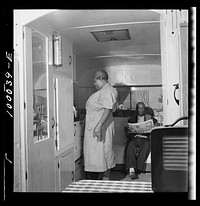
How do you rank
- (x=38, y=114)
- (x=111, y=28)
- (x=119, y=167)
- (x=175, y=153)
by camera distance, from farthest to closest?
(x=119, y=167), (x=111, y=28), (x=38, y=114), (x=175, y=153)

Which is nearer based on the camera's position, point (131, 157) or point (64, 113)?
point (64, 113)

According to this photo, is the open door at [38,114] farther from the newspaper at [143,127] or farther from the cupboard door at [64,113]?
the newspaper at [143,127]

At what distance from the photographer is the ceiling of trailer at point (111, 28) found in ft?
4.03

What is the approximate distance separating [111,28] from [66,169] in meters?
1.00

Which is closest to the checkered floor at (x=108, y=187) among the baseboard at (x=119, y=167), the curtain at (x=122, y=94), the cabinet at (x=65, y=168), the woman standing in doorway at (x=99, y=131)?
the cabinet at (x=65, y=168)

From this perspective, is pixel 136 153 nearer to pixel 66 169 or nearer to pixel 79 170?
pixel 79 170

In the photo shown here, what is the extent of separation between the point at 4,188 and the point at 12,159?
0.33ft

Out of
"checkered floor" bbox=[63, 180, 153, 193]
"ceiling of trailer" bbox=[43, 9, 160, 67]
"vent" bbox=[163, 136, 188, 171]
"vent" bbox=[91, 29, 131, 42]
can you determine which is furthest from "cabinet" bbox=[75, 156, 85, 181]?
"vent" bbox=[163, 136, 188, 171]

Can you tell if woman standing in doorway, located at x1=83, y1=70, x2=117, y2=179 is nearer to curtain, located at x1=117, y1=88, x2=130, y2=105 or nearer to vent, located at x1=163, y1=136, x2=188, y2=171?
curtain, located at x1=117, y1=88, x2=130, y2=105

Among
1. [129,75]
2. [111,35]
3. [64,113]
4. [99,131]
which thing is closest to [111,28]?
[111,35]

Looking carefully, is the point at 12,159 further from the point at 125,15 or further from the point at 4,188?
the point at 125,15

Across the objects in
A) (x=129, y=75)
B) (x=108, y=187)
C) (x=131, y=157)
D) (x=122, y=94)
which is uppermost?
(x=129, y=75)

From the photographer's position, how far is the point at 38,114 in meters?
1.23
